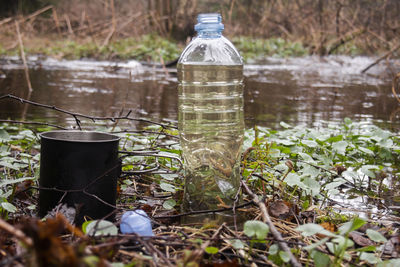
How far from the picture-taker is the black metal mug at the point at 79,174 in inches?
66.4

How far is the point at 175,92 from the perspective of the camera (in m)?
6.30

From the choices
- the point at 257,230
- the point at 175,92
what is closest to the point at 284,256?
the point at 257,230

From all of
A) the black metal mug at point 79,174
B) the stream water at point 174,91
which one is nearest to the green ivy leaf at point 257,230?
the black metal mug at point 79,174

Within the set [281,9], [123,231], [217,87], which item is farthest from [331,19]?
[123,231]

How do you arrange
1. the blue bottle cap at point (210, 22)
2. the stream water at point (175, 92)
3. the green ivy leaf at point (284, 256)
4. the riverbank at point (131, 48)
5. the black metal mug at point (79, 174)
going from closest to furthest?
1. the green ivy leaf at point (284, 256)
2. the black metal mug at point (79, 174)
3. the blue bottle cap at point (210, 22)
4. the stream water at point (175, 92)
5. the riverbank at point (131, 48)

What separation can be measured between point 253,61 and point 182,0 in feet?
7.90

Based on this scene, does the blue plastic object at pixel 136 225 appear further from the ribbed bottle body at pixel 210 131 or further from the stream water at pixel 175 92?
the stream water at pixel 175 92

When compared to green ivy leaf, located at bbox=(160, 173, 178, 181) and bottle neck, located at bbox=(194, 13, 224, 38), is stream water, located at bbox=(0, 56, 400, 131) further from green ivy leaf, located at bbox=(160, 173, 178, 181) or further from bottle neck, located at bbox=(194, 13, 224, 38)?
bottle neck, located at bbox=(194, 13, 224, 38)

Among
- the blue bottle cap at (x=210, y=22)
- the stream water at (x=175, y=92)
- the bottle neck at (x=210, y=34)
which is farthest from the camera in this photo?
the stream water at (x=175, y=92)

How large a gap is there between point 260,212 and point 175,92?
15.0 ft

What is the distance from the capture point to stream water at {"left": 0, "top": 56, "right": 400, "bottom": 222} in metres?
4.65

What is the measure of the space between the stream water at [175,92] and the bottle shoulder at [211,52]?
821mm

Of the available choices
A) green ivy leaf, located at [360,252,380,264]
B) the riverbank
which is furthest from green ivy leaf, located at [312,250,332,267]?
the riverbank

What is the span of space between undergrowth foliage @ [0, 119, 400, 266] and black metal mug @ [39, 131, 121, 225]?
0.34 feet
